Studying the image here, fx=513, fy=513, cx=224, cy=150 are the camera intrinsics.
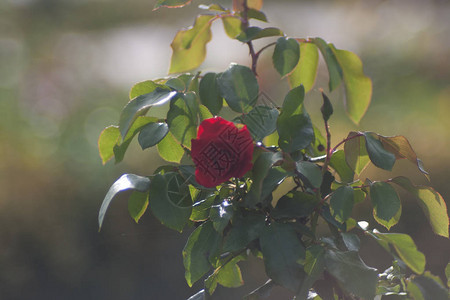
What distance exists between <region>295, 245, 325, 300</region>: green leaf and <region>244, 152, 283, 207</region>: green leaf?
0.27 ft

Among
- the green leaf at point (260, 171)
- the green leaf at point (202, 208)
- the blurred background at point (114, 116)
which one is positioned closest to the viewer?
the green leaf at point (260, 171)

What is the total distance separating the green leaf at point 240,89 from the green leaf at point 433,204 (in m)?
0.17

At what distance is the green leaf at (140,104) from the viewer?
1.55ft

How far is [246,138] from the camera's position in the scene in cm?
47

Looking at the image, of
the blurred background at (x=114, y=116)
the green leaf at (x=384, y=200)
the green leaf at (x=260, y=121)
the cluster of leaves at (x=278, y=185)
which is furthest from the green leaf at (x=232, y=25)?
the blurred background at (x=114, y=116)

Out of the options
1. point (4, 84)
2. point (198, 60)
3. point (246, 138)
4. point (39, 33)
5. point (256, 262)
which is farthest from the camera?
point (39, 33)

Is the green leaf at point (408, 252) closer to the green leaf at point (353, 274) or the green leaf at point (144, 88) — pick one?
the green leaf at point (353, 274)

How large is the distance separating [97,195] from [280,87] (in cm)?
84

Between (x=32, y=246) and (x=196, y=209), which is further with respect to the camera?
(x=32, y=246)

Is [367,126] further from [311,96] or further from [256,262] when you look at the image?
[256,262]

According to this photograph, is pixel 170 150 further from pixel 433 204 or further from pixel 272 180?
pixel 433 204

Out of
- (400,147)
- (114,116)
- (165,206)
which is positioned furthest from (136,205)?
(114,116)

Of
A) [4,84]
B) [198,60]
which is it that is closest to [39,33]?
[4,84]

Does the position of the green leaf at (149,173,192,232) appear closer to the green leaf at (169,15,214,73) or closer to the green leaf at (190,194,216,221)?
the green leaf at (190,194,216,221)
